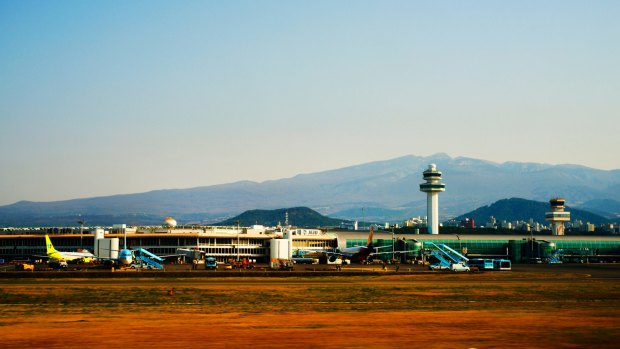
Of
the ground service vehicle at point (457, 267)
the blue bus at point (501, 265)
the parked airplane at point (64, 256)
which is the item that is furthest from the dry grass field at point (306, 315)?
the parked airplane at point (64, 256)

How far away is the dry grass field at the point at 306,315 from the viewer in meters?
40.2

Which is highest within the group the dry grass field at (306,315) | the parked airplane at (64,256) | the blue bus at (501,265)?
the parked airplane at (64,256)

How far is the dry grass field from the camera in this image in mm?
40156

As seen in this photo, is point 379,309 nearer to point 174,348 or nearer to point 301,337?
point 301,337

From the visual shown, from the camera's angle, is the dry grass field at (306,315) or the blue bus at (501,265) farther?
the blue bus at (501,265)

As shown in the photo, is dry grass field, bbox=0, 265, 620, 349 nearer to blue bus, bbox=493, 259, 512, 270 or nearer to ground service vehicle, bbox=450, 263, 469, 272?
ground service vehicle, bbox=450, 263, 469, 272

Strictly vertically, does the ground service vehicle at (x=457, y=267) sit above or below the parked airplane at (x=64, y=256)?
below

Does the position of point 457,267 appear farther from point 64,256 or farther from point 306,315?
point 64,256

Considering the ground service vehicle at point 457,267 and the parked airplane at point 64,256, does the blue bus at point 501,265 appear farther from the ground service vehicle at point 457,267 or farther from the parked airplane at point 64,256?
the parked airplane at point 64,256

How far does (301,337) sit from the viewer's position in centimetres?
4131

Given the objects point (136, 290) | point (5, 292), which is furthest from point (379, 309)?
point (5, 292)

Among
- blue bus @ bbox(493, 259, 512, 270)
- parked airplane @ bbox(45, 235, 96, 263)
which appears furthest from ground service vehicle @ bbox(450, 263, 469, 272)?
parked airplane @ bbox(45, 235, 96, 263)

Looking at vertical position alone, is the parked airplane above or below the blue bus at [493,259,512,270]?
above

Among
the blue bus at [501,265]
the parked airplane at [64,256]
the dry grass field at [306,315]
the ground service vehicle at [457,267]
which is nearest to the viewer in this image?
the dry grass field at [306,315]
